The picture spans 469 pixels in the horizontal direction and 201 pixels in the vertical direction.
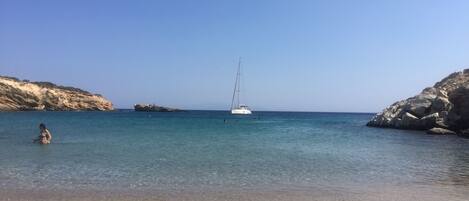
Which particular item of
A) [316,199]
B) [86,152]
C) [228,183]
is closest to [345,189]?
[316,199]

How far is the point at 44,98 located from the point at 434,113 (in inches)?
4586

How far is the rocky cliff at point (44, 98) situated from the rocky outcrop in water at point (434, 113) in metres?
96.4

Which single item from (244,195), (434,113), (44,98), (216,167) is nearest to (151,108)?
(44,98)

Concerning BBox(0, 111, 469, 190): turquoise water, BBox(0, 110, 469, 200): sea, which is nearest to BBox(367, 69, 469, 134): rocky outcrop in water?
BBox(0, 111, 469, 190): turquoise water

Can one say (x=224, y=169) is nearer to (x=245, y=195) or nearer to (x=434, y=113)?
(x=245, y=195)

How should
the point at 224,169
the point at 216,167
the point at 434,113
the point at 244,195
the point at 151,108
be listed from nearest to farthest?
1. the point at 244,195
2. the point at 224,169
3. the point at 216,167
4. the point at 434,113
5. the point at 151,108

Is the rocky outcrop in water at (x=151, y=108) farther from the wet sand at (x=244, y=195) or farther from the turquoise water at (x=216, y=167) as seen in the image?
the wet sand at (x=244, y=195)

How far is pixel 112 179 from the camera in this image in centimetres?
1895

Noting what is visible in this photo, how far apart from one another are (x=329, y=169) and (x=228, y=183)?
6569 mm

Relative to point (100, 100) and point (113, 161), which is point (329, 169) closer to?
point (113, 161)

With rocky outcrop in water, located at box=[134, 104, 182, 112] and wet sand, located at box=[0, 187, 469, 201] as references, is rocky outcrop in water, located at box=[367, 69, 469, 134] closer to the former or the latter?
wet sand, located at box=[0, 187, 469, 201]

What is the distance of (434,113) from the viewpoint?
2376 inches

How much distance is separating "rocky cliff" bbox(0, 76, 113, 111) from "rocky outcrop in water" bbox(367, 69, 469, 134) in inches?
3794

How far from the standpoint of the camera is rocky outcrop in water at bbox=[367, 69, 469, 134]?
174 feet
